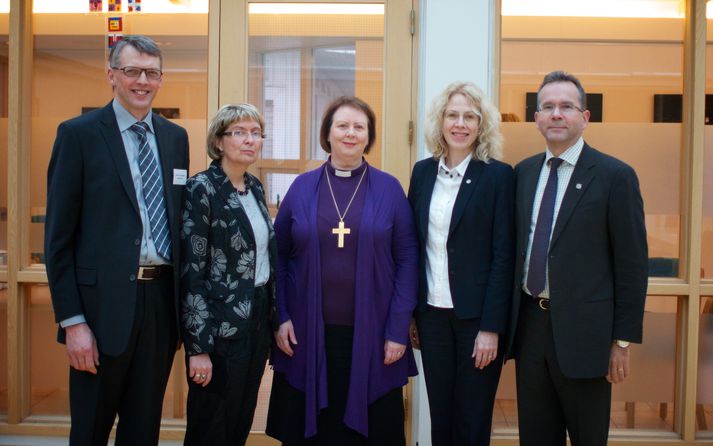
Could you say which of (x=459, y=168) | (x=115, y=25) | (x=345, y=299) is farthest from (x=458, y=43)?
(x=115, y=25)

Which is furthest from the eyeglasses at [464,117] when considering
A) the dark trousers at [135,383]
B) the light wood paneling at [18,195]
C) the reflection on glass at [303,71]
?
the light wood paneling at [18,195]

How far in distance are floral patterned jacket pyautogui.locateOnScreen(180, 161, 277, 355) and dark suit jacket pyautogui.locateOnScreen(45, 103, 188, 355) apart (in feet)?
0.65

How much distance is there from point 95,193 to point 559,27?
2.75 m

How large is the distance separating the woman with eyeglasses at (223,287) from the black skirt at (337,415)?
28cm

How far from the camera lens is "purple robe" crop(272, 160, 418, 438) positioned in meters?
2.77

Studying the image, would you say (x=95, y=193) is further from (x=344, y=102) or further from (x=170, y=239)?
(x=344, y=102)

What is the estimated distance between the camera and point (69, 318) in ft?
7.70

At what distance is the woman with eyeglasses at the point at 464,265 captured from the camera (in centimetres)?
270

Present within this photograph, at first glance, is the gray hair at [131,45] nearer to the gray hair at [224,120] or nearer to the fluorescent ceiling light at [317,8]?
the gray hair at [224,120]

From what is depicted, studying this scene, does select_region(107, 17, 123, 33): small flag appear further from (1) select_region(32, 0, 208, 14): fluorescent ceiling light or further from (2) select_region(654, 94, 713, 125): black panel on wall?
(2) select_region(654, 94, 713, 125): black panel on wall

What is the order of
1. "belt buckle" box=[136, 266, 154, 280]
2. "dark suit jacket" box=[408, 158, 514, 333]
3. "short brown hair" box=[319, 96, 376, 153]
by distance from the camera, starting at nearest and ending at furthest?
"belt buckle" box=[136, 266, 154, 280]
"dark suit jacket" box=[408, 158, 514, 333]
"short brown hair" box=[319, 96, 376, 153]

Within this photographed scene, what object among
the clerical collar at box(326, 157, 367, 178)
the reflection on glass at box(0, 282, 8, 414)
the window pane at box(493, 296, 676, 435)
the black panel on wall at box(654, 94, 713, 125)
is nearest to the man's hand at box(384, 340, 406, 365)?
Answer: the clerical collar at box(326, 157, 367, 178)

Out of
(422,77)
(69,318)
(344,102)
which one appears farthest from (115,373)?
(422,77)

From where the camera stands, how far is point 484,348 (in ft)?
8.79
